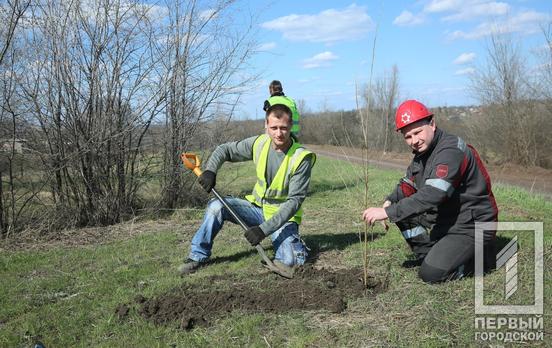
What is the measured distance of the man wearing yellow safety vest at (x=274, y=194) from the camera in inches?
171

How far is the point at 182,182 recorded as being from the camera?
8.23m

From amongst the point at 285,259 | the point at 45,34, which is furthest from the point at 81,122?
the point at 285,259

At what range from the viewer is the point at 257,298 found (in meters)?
3.63

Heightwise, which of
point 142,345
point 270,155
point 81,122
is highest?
point 81,122

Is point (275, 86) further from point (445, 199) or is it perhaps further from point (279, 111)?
point (445, 199)

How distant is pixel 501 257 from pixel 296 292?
1994 millimetres

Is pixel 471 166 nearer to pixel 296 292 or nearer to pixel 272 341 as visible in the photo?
pixel 296 292

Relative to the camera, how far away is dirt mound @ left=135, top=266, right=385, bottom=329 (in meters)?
3.44

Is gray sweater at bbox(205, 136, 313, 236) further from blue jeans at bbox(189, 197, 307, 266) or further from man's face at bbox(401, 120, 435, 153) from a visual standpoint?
man's face at bbox(401, 120, 435, 153)

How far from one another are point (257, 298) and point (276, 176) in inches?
50.1

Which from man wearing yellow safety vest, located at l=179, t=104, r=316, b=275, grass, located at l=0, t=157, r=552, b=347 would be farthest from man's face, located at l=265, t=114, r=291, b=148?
grass, located at l=0, t=157, r=552, b=347

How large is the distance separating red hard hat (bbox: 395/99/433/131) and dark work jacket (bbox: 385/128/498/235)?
301mm

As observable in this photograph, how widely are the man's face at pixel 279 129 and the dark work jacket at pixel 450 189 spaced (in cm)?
119

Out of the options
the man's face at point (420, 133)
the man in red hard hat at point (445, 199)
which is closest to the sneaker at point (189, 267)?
the man in red hard hat at point (445, 199)
